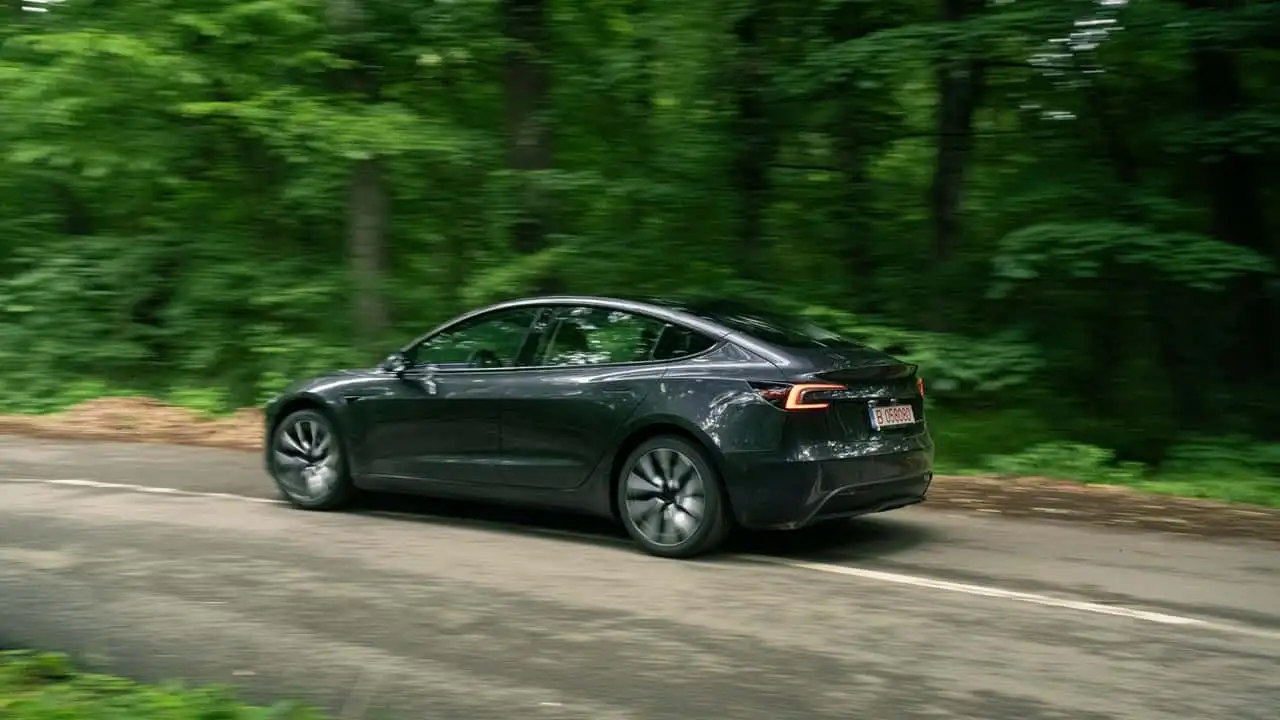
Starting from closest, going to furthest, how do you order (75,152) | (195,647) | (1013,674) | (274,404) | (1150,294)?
(1013,674), (195,647), (274,404), (1150,294), (75,152)

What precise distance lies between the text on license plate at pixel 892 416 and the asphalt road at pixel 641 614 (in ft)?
2.61

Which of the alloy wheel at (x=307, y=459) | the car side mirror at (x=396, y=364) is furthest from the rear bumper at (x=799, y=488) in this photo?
the alloy wheel at (x=307, y=459)

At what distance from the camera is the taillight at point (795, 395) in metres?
6.84

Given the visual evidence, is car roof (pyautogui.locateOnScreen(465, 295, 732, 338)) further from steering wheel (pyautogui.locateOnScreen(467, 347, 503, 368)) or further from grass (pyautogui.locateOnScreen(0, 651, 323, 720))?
grass (pyautogui.locateOnScreen(0, 651, 323, 720))

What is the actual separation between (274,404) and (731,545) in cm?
357

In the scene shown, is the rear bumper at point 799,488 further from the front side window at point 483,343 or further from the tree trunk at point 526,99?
the tree trunk at point 526,99

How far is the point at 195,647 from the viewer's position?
17.9ft

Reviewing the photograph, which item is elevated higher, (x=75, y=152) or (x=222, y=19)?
(x=222, y=19)

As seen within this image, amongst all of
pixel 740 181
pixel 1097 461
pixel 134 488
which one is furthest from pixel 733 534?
pixel 740 181

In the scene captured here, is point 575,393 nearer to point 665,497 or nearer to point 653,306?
point 653,306

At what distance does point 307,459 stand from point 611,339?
268 centimetres

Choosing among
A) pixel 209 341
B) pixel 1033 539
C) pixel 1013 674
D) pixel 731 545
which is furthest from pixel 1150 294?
pixel 209 341

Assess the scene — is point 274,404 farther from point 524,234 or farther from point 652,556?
point 524,234

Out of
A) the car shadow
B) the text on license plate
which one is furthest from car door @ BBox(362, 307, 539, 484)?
the text on license plate
